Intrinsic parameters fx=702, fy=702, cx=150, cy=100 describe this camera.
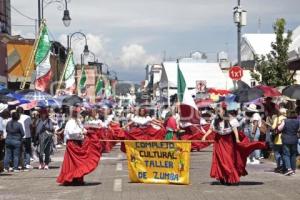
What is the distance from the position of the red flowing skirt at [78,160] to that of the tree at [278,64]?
20.3m

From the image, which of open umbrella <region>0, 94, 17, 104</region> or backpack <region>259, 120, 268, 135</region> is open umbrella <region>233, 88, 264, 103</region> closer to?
backpack <region>259, 120, 268, 135</region>

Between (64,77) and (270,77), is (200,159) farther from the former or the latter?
(64,77)

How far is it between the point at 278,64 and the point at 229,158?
2099 centimetres

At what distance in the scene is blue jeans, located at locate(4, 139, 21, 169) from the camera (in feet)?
63.8

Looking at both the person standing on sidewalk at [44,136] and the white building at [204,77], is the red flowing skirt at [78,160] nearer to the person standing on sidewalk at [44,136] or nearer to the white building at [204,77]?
the person standing on sidewalk at [44,136]

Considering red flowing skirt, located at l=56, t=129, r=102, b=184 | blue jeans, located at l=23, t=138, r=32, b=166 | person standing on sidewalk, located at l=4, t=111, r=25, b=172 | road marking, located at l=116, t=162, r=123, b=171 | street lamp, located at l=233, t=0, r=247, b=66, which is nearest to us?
red flowing skirt, located at l=56, t=129, r=102, b=184

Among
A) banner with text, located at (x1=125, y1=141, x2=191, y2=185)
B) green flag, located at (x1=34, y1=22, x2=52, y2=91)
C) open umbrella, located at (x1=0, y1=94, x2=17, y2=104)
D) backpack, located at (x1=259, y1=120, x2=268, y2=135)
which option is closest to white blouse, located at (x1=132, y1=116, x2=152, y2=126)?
backpack, located at (x1=259, y1=120, x2=268, y2=135)

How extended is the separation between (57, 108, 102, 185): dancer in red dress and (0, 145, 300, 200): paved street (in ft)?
0.88

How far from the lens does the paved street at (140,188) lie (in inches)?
526

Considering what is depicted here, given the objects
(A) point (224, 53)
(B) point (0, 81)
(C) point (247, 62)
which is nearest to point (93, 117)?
(B) point (0, 81)

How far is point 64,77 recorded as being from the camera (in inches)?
1865

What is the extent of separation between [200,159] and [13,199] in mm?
11661

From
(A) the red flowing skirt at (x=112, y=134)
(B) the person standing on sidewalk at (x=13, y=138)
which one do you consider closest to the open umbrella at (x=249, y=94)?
(A) the red flowing skirt at (x=112, y=134)

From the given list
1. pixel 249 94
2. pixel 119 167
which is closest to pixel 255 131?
pixel 249 94
